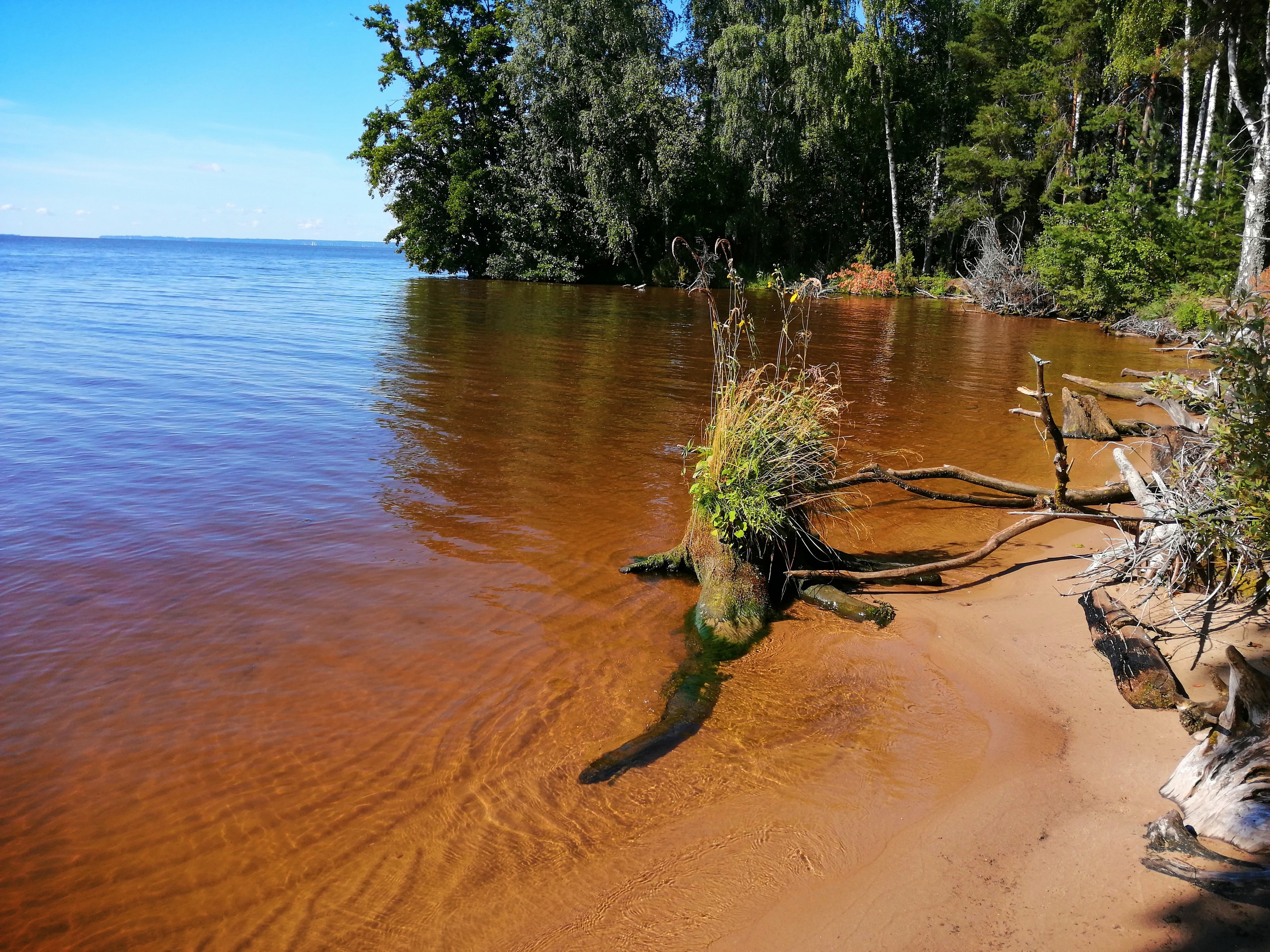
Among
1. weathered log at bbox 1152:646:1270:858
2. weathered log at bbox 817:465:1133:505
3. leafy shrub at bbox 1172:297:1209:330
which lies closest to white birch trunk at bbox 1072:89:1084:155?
leafy shrub at bbox 1172:297:1209:330

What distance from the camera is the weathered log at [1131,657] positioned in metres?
3.88

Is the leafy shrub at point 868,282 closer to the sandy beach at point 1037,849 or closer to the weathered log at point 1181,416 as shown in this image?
the weathered log at point 1181,416

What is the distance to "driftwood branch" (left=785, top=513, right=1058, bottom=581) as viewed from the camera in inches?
202

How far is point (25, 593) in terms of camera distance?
543cm

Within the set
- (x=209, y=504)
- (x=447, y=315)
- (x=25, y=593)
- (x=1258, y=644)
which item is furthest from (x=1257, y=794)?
(x=447, y=315)

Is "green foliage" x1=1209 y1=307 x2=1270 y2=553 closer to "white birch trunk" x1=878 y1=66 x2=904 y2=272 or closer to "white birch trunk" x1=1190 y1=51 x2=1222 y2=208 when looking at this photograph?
"white birch trunk" x1=1190 y1=51 x2=1222 y2=208

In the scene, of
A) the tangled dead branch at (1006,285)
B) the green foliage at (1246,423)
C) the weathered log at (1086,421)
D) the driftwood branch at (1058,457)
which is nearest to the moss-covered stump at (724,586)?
the driftwood branch at (1058,457)

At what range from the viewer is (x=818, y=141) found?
1286 inches

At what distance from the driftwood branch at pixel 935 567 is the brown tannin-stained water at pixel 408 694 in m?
0.44

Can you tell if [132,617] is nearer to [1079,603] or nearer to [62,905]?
[62,905]

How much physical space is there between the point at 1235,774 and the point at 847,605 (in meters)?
2.54

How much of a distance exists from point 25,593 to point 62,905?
3.22 meters

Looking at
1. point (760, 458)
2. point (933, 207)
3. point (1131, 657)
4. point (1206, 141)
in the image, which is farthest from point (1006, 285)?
point (1131, 657)

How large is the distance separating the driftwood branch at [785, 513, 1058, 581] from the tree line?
1867 centimetres
